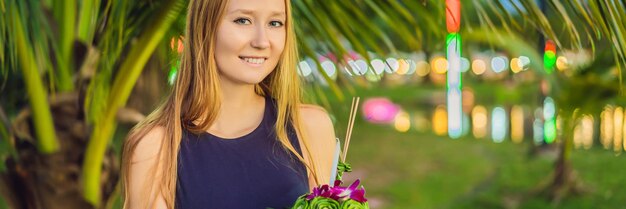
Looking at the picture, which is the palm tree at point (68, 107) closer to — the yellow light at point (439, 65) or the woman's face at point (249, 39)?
the woman's face at point (249, 39)

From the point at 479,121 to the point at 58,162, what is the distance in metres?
10.3

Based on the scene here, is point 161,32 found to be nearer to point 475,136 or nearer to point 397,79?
point 475,136

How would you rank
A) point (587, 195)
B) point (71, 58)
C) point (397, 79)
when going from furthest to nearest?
point (397, 79) → point (587, 195) → point (71, 58)

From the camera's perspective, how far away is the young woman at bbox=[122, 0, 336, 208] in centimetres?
126

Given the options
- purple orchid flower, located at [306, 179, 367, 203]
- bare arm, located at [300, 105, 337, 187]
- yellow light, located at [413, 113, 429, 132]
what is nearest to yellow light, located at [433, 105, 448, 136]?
yellow light, located at [413, 113, 429, 132]

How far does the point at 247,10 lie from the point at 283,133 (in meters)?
0.18

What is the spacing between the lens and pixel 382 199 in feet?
27.4

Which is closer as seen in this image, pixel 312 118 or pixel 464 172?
pixel 312 118

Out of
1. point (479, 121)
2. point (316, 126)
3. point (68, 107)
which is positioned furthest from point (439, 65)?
point (316, 126)

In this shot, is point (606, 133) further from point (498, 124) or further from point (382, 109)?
point (382, 109)

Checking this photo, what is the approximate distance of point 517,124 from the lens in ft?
38.5

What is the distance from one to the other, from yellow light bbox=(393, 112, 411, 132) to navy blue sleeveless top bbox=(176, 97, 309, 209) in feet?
33.5

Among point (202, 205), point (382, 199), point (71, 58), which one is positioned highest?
point (71, 58)

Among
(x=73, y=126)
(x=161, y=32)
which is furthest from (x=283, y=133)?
(x=73, y=126)
